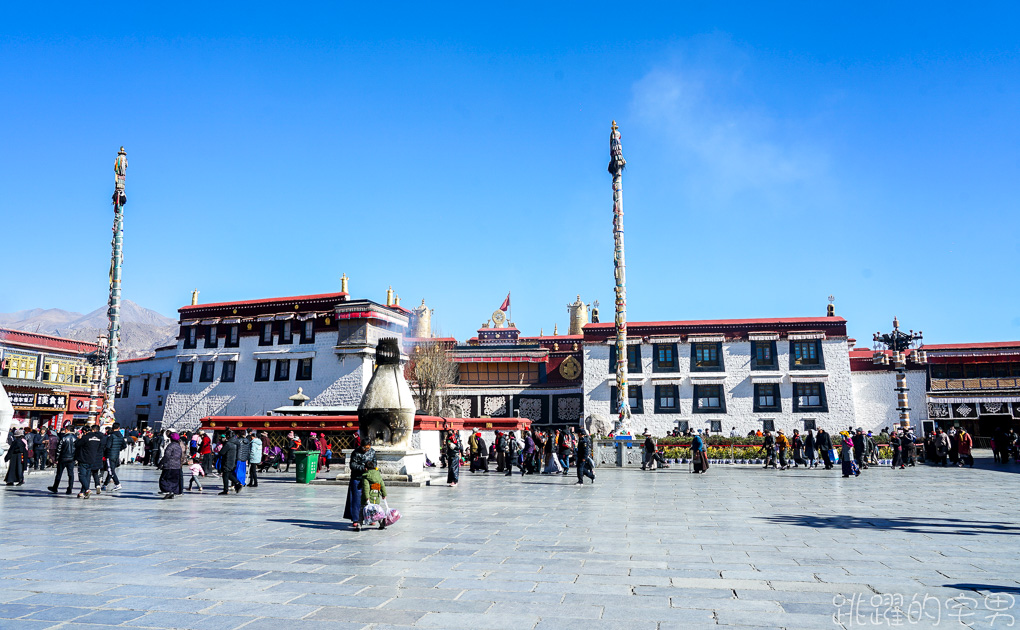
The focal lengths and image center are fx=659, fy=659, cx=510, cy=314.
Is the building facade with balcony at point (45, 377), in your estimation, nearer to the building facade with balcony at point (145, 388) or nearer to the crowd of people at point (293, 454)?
the building facade with balcony at point (145, 388)

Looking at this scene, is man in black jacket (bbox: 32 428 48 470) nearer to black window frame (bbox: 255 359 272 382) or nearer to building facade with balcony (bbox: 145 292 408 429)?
building facade with balcony (bbox: 145 292 408 429)

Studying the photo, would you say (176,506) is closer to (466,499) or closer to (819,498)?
(466,499)

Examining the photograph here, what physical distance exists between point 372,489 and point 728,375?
1390 inches

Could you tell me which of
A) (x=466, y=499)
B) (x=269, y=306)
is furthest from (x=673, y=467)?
(x=269, y=306)

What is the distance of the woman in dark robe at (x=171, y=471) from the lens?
47.3ft

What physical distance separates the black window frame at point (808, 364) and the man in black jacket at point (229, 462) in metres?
35.0

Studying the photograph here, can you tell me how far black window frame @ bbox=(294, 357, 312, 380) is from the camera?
1730 inches

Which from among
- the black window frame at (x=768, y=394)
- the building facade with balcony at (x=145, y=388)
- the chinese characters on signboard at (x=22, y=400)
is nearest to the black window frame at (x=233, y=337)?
the building facade with balcony at (x=145, y=388)

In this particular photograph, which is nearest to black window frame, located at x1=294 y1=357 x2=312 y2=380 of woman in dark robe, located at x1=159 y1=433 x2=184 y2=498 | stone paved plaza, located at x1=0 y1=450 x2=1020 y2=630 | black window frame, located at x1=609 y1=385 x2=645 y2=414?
black window frame, located at x1=609 y1=385 x2=645 y2=414

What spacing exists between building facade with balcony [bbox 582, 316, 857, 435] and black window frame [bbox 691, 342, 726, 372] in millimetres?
64

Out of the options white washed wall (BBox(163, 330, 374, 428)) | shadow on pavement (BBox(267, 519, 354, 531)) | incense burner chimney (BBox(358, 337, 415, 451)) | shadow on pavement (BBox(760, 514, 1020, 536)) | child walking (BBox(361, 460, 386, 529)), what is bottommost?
shadow on pavement (BBox(267, 519, 354, 531))

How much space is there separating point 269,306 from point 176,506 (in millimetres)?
34961

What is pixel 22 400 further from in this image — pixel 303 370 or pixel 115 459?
pixel 115 459

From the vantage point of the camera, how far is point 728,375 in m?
41.6
